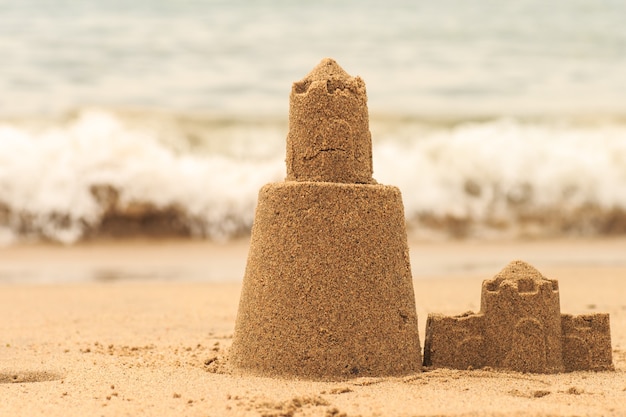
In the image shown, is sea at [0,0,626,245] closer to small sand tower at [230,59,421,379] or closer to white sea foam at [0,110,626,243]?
white sea foam at [0,110,626,243]

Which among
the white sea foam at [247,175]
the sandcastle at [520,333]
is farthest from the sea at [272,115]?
the sandcastle at [520,333]

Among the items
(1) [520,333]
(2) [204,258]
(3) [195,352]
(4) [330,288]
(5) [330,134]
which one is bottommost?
(3) [195,352]

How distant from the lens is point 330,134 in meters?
4.00

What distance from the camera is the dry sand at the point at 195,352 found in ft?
11.1

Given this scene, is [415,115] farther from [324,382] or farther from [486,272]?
[324,382]

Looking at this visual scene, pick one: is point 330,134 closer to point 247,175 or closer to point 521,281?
point 521,281

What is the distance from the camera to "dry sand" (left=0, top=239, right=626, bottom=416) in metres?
3.38

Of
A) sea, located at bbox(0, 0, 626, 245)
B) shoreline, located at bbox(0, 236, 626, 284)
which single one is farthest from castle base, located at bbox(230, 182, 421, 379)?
sea, located at bbox(0, 0, 626, 245)

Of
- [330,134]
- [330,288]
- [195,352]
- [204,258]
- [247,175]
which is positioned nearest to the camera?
[330,288]

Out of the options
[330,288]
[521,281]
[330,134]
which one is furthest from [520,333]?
[330,134]

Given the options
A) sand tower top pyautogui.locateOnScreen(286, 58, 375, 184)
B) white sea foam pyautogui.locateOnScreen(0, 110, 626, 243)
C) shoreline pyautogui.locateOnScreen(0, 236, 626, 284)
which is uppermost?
white sea foam pyautogui.locateOnScreen(0, 110, 626, 243)

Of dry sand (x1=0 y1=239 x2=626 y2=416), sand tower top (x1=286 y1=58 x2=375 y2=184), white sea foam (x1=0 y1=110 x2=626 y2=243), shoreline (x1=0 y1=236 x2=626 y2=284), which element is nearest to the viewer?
dry sand (x1=0 y1=239 x2=626 y2=416)

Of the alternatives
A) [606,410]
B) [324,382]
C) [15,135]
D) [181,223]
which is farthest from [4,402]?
[15,135]

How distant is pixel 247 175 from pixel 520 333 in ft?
26.1
